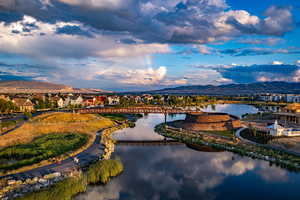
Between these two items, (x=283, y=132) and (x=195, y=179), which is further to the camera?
(x=283, y=132)

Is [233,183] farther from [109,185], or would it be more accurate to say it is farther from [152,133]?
[152,133]

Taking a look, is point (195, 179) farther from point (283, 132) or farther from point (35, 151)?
point (283, 132)

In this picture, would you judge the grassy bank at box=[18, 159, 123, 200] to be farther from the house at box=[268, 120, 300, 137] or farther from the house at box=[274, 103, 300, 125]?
the house at box=[274, 103, 300, 125]

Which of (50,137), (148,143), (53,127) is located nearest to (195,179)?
(148,143)

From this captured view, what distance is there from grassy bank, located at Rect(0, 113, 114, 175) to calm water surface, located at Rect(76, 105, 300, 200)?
9.25 meters

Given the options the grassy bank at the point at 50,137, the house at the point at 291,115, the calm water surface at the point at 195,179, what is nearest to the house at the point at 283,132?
the calm water surface at the point at 195,179

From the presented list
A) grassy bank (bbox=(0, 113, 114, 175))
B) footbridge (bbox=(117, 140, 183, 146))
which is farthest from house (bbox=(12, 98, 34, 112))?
footbridge (bbox=(117, 140, 183, 146))

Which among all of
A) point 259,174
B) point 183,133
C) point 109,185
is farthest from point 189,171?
point 183,133

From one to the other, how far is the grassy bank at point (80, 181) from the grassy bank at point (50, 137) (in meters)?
7.40

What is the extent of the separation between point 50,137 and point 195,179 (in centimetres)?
3366

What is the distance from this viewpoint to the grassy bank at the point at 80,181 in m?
26.8

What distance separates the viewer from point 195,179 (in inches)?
1481

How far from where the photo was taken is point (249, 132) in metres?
61.3

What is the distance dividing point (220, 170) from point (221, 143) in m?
13.9
